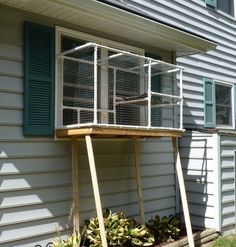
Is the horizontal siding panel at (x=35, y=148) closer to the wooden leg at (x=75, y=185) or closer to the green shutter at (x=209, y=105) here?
the wooden leg at (x=75, y=185)

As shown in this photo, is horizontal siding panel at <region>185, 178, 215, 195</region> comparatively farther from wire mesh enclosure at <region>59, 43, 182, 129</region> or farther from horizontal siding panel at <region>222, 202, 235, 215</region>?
wire mesh enclosure at <region>59, 43, 182, 129</region>

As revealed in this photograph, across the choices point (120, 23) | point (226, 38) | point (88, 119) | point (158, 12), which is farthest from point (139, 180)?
point (226, 38)

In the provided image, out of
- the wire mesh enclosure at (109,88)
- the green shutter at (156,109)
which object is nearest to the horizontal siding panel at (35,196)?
the wire mesh enclosure at (109,88)

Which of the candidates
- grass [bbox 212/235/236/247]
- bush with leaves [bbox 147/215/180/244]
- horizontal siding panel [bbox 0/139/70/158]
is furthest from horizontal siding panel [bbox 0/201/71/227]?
grass [bbox 212/235/236/247]

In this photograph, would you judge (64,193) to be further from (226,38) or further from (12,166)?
(226,38)

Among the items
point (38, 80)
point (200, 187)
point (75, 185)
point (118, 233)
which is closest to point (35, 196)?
point (75, 185)

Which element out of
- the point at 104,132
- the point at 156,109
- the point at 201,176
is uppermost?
the point at 156,109

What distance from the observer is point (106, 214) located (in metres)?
5.29

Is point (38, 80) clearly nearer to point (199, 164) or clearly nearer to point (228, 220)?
point (199, 164)

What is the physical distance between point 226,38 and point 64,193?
6.35m

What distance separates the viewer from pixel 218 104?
9305mm

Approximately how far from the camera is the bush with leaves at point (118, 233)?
16.1ft

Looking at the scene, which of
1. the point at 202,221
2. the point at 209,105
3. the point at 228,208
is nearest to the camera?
the point at 202,221

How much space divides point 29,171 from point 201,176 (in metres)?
3.23
